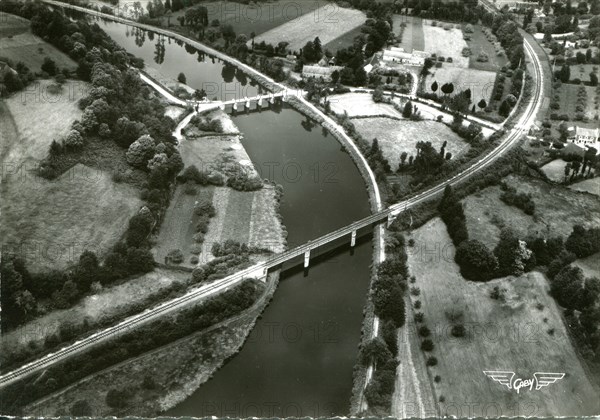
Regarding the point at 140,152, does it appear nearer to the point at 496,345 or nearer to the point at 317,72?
the point at 496,345

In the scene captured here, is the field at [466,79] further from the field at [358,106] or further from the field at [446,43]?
the field at [358,106]

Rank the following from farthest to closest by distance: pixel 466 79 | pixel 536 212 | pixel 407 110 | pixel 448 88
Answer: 1. pixel 466 79
2. pixel 448 88
3. pixel 407 110
4. pixel 536 212

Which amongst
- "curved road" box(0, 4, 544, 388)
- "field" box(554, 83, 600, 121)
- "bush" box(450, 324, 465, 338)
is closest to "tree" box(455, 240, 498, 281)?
"bush" box(450, 324, 465, 338)

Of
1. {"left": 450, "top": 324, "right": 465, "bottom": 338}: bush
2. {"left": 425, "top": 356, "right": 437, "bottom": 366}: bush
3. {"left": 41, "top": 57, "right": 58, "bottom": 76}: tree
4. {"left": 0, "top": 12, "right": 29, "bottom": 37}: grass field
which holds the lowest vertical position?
{"left": 425, "top": 356, "right": 437, "bottom": 366}: bush

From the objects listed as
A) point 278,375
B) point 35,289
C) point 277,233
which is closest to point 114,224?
point 35,289

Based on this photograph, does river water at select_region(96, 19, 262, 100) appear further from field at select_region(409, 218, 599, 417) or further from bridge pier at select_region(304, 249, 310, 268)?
field at select_region(409, 218, 599, 417)

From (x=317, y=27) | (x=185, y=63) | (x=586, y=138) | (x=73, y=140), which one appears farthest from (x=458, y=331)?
(x=317, y=27)

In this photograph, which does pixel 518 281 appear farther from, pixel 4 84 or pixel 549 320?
pixel 4 84
